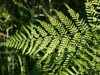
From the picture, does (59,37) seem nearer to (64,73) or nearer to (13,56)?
(64,73)

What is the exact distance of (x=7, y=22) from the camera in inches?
97.8

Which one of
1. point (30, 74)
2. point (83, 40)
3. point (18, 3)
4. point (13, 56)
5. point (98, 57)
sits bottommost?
point (30, 74)

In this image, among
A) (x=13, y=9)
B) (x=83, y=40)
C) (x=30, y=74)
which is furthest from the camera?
(x=13, y=9)

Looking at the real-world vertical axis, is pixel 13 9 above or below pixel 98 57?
above

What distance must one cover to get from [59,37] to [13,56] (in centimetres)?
83

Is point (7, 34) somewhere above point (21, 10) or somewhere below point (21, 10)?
→ below

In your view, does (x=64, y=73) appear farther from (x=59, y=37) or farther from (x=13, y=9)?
(x=13, y=9)

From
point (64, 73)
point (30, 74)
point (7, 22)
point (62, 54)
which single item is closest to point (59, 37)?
point (62, 54)

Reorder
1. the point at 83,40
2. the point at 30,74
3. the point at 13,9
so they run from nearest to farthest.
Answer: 1. the point at 83,40
2. the point at 30,74
3. the point at 13,9

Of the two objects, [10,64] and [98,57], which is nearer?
[98,57]

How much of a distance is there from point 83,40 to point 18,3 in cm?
91

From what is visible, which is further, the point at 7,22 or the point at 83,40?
the point at 7,22

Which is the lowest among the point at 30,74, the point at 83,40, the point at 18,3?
the point at 30,74

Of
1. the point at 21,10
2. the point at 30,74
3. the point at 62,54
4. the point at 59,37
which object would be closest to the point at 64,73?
the point at 62,54
